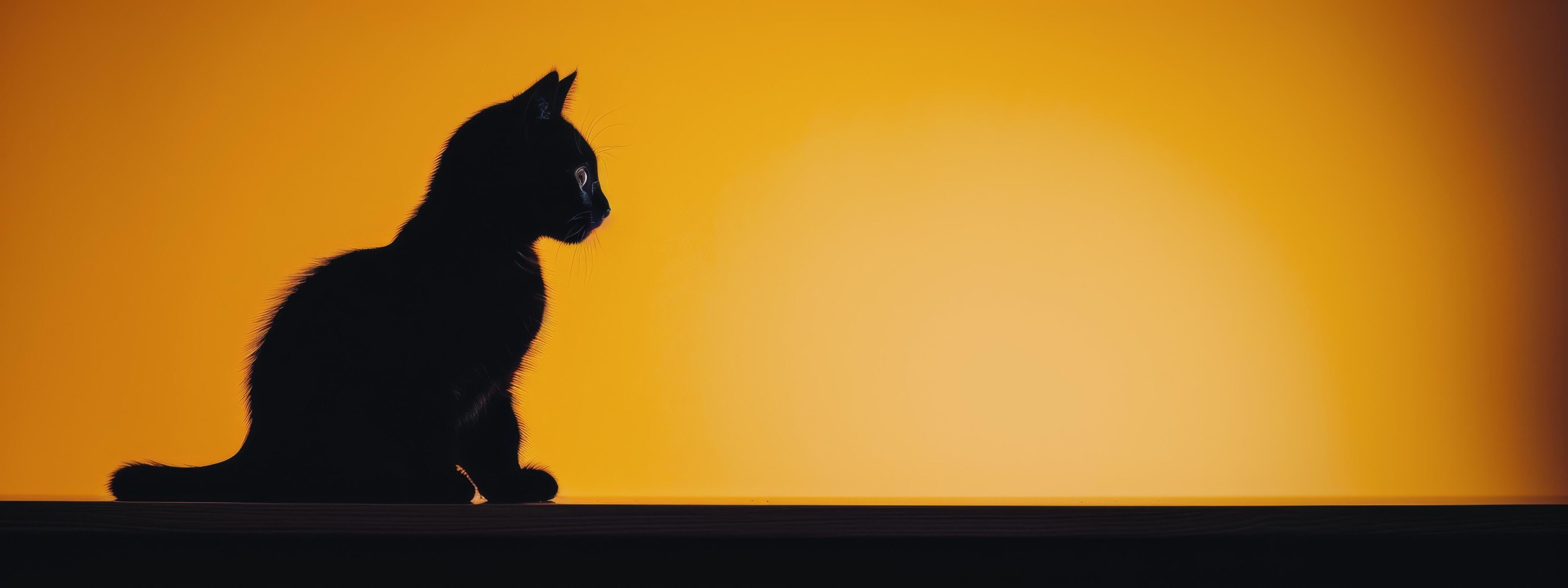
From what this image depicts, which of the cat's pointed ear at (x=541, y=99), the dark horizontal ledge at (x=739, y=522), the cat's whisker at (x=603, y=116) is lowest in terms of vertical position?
the dark horizontal ledge at (x=739, y=522)

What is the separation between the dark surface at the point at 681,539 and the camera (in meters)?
0.52

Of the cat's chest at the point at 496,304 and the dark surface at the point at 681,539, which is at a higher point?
the cat's chest at the point at 496,304

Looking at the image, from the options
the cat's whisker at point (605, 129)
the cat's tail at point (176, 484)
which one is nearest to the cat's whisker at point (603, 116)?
the cat's whisker at point (605, 129)

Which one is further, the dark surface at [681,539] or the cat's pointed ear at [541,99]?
the cat's pointed ear at [541,99]

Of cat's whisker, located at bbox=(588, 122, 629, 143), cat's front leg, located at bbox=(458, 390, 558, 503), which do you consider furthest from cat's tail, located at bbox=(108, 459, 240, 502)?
cat's whisker, located at bbox=(588, 122, 629, 143)

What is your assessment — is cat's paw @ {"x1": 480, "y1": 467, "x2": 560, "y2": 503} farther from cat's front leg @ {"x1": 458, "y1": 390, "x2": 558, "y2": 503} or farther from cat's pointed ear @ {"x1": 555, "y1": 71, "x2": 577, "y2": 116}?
cat's pointed ear @ {"x1": 555, "y1": 71, "x2": 577, "y2": 116}

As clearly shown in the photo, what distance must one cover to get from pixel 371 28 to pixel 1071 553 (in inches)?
47.0

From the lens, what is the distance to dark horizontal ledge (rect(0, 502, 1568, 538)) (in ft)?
1.70

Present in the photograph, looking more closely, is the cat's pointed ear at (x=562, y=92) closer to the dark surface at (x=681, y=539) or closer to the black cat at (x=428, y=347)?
the black cat at (x=428, y=347)

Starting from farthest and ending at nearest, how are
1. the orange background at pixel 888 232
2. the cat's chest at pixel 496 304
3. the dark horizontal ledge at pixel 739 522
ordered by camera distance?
the orange background at pixel 888 232 < the cat's chest at pixel 496 304 < the dark horizontal ledge at pixel 739 522

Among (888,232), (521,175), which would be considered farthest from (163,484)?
(888,232)

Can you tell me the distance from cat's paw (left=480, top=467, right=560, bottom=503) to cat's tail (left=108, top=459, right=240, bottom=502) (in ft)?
0.62

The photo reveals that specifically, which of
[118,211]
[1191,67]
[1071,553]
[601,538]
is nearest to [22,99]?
[118,211]

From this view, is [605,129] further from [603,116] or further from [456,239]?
[456,239]
